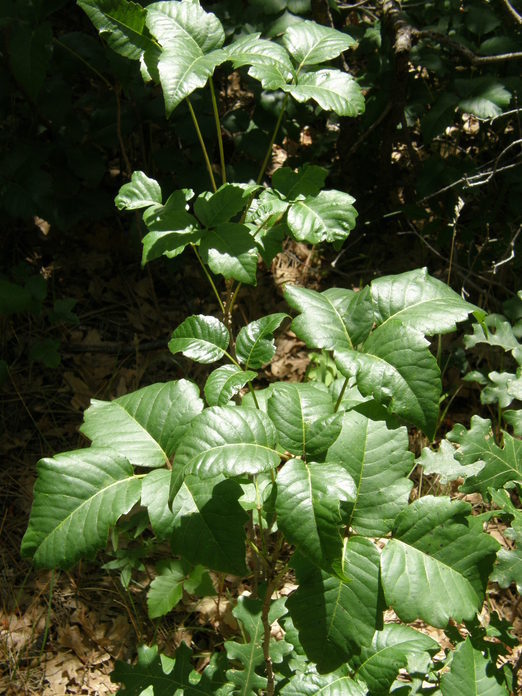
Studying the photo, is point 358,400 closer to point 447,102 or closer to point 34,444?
point 447,102

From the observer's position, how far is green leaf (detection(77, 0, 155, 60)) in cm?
137

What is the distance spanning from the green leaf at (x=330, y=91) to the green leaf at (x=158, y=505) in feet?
2.84

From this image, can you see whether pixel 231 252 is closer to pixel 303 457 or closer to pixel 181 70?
pixel 181 70

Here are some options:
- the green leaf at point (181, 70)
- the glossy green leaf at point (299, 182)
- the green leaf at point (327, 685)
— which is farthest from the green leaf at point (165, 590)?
the green leaf at point (181, 70)

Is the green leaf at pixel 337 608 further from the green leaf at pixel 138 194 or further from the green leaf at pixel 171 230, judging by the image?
the green leaf at pixel 138 194

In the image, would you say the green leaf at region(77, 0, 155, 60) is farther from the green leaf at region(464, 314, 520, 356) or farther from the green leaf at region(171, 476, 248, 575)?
the green leaf at region(464, 314, 520, 356)

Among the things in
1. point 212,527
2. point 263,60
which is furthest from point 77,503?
point 263,60

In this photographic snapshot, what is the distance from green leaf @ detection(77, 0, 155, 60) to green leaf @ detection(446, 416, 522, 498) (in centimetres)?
120

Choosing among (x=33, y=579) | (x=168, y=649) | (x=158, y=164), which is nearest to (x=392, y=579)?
(x=168, y=649)

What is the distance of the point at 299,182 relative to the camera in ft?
4.97

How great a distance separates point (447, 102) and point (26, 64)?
→ 1.59m

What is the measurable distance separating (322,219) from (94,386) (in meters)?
1.69

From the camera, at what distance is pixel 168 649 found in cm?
210

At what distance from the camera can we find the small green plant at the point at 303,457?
1.10 meters
